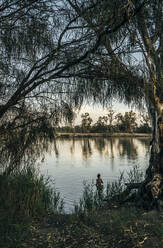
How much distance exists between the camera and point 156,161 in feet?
22.5

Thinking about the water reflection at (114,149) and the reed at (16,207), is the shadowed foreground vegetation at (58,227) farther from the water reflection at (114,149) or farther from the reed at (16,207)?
the water reflection at (114,149)

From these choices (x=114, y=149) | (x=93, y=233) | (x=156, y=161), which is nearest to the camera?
(x=93, y=233)

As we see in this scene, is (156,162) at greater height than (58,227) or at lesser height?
greater

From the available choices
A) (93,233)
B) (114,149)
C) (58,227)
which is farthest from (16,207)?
(114,149)

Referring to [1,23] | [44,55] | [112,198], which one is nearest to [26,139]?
[44,55]

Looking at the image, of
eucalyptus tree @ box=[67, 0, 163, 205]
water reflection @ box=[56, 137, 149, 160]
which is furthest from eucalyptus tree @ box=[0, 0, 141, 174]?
water reflection @ box=[56, 137, 149, 160]

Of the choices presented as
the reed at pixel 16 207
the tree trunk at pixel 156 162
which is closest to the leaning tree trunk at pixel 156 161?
the tree trunk at pixel 156 162

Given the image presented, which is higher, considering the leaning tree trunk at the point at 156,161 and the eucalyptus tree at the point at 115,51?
the eucalyptus tree at the point at 115,51

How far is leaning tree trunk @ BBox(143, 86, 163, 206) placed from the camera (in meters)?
6.54

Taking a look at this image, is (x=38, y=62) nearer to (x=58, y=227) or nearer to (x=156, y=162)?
(x=58, y=227)

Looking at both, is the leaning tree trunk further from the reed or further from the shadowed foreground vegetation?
the reed

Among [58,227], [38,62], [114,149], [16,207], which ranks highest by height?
[38,62]

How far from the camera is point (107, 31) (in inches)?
107

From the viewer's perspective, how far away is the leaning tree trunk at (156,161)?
257 inches
